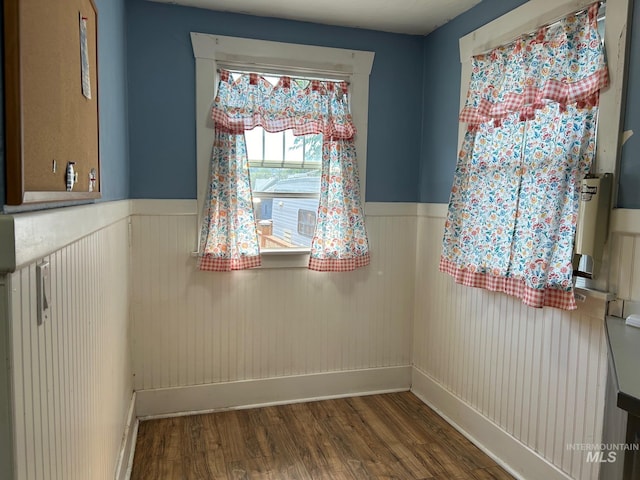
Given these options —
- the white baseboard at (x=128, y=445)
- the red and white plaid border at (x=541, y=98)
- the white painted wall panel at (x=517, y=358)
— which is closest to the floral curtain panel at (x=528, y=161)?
the red and white plaid border at (x=541, y=98)

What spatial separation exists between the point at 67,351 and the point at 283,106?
218 cm

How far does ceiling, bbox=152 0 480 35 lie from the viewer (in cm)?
263

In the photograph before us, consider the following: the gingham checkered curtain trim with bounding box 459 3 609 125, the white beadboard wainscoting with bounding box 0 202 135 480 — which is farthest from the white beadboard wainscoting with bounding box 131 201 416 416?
the gingham checkered curtain trim with bounding box 459 3 609 125

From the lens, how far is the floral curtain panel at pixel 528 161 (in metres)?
1.94

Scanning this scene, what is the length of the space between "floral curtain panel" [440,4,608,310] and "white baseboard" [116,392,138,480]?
189 cm

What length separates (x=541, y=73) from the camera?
2.14 m

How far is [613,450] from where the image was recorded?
143cm

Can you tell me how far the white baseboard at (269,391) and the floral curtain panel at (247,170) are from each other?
0.79 metres

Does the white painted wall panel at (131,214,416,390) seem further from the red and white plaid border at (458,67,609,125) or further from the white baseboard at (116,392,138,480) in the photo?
the red and white plaid border at (458,67,609,125)

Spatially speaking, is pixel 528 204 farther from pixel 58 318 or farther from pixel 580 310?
pixel 58 318

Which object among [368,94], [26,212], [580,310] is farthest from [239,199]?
[26,212]

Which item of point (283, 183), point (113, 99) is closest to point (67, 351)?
point (113, 99)

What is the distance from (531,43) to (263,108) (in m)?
1.51

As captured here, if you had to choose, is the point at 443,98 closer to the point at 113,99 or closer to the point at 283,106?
the point at 283,106
